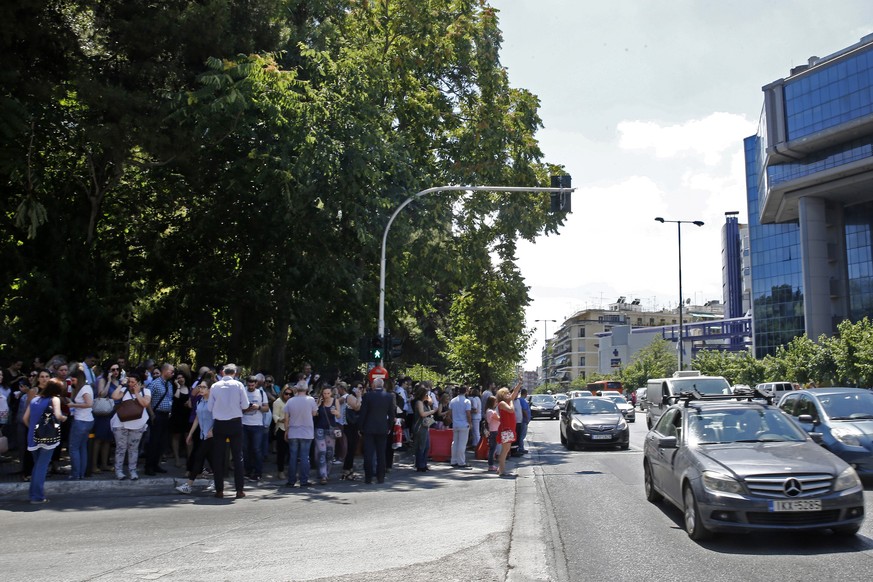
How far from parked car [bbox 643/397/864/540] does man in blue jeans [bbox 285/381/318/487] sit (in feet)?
20.7

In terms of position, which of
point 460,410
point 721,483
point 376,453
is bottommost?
point 376,453

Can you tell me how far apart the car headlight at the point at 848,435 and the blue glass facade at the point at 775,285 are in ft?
233

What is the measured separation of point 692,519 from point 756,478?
0.90 meters

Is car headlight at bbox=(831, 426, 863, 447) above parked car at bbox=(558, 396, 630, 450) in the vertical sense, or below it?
above

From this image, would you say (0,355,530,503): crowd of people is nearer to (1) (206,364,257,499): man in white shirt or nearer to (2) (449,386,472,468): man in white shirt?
(1) (206,364,257,499): man in white shirt

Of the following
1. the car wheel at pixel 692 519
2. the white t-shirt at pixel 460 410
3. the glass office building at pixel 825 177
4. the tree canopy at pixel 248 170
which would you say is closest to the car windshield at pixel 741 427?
the car wheel at pixel 692 519

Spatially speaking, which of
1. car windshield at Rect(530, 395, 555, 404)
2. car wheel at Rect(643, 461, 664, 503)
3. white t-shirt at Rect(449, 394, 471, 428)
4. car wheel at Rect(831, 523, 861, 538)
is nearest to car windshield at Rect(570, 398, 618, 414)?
white t-shirt at Rect(449, 394, 471, 428)

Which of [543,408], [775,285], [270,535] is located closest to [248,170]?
[270,535]

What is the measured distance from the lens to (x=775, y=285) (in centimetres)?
8444

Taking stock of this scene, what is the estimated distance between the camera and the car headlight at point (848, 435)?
12250 millimetres

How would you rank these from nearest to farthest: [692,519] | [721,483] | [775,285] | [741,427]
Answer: [721,483]
[692,519]
[741,427]
[775,285]

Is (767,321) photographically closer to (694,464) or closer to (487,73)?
(487,73)

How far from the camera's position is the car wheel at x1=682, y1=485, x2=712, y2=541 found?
8.14 meters

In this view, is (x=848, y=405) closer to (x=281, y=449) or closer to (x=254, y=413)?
(x=281, y=449)
